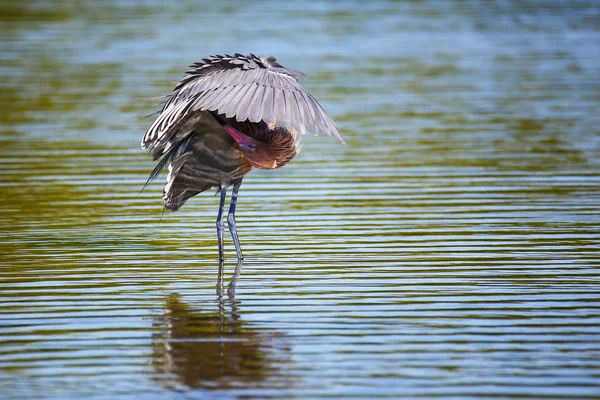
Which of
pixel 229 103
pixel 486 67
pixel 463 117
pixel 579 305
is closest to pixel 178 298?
pixel 229 103

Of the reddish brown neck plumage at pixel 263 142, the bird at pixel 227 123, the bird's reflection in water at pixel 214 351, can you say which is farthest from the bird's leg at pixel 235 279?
the reddish brown neck plumage at pixel 263 142

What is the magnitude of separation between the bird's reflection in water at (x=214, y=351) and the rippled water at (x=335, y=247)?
20 millimetres

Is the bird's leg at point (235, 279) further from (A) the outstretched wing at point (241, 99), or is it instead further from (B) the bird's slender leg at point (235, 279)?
(A) the outstretched wing at point (241, 99)

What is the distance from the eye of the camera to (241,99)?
857cm

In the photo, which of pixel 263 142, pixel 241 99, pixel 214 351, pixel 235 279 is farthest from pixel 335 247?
pixel 214 351

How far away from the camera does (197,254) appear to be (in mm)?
9852

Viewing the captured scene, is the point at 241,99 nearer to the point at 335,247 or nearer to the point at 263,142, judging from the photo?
the point at 263,142

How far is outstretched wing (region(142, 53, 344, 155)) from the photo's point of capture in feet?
27.3

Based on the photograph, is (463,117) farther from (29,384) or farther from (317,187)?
(29,384)

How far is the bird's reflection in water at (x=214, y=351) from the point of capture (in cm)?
635

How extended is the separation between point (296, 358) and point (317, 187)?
6094 millimetres

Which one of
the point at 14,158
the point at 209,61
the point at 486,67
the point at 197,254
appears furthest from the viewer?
the point at 486,67

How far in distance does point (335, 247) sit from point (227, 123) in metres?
1.42

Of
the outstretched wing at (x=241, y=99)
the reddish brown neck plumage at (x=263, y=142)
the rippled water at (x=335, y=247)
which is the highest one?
the outstretched wing at (x=241, y=99)
